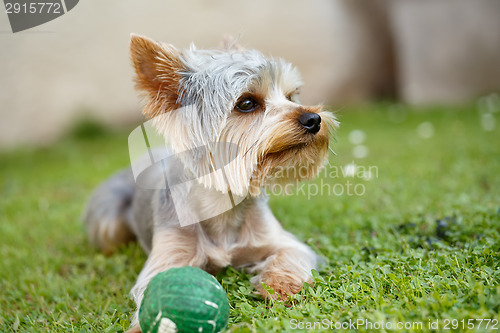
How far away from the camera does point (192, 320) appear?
239 centimetres

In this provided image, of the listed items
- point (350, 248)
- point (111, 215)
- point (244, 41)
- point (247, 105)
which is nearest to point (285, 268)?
point (350, 248)

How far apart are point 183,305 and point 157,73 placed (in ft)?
5.36

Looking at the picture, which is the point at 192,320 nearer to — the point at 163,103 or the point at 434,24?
the point at 163,103

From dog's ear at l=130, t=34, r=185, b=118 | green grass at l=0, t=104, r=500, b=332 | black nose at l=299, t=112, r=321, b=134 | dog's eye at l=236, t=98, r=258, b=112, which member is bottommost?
green grass at l=0, t=104, r=500, b=332

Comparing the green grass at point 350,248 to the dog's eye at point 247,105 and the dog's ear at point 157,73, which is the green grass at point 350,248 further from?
the dog's ear at point 157,73

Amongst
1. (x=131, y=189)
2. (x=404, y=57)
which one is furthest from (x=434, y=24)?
(x=131, y=189)

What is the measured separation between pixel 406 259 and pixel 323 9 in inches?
348

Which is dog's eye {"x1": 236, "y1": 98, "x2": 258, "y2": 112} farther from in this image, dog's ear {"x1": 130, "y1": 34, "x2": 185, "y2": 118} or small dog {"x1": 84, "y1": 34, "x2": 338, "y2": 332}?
dog's ear {"x1": 130, "y1": 34, "x2": 185, "y2": 118}

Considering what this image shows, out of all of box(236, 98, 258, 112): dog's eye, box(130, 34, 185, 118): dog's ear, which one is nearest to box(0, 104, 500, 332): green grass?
box(236, 98, 258, 112): dog's eye

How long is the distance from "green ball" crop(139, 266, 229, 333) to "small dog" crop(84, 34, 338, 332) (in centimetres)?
69

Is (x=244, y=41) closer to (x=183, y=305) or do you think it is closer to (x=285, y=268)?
(x=285, y=268)

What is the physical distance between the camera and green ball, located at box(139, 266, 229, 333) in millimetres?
2389

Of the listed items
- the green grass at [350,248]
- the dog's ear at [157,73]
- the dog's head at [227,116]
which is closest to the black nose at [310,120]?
the dog's head at [227,116]

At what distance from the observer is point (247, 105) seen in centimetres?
338
